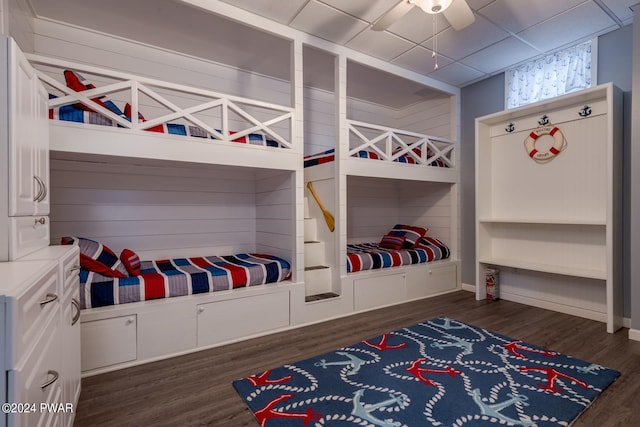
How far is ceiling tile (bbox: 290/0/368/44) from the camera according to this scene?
2.86 meters

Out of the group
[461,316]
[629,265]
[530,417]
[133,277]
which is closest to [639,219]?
[629,265]

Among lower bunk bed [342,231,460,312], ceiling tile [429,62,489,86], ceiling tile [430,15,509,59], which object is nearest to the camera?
ceiling tile [430,15,509,59]

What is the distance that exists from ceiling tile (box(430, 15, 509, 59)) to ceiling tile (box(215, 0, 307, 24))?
1472mm

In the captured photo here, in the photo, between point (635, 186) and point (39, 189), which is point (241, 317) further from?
point (635, 186)

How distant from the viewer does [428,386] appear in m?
2.00

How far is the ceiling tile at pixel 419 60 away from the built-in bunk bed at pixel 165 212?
5.44ft

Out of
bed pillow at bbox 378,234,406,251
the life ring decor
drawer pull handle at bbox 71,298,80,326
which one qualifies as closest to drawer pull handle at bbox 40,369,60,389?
drawer pull handle at bbox 71,298,80,326

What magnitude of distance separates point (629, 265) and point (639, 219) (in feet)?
2.01

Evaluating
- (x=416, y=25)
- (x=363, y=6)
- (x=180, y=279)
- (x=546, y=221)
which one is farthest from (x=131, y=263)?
(x=546, y=221)

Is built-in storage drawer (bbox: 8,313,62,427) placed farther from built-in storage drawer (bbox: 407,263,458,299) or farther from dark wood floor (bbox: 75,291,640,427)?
built-in storage drawer (bbox: 407,263,458,299)

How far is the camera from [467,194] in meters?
4.43

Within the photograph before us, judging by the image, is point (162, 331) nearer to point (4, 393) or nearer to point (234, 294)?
point (234, 294)

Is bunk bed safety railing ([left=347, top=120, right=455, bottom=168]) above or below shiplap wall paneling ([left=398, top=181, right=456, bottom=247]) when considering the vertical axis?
above

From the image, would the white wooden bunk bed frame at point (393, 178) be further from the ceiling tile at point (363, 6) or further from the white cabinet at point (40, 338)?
the white cabinet at point (40, 338)
